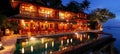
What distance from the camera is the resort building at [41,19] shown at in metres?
30.0

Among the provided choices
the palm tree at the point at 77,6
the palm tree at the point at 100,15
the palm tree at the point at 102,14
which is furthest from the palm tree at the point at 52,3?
the palm tree at the point at 102,14

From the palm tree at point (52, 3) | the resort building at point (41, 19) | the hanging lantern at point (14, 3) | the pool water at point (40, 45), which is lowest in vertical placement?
the pool water at point (40, 45)

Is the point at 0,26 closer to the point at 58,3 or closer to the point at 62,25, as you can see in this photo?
the point at 62,25

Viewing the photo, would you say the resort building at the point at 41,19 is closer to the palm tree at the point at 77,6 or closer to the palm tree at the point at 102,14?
the palm tree at the point at 77,6

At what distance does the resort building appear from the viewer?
30.0m

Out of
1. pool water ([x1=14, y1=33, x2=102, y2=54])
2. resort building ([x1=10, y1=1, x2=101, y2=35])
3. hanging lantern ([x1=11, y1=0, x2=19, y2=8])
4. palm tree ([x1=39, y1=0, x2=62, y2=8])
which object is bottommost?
pool water ([x1=14, y1=33, x2=102, y2=54])

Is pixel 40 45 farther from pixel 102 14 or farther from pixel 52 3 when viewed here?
pixel 102 14

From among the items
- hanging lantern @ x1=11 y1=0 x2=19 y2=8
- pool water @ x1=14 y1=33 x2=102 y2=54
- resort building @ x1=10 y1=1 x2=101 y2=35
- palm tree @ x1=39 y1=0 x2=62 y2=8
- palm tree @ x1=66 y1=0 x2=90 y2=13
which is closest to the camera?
pool water @ x1=14 y1=33 x2=102 y2=54

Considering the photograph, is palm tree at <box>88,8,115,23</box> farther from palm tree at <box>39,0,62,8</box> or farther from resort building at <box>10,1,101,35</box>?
resort building at <box>10,1,101,35</box>

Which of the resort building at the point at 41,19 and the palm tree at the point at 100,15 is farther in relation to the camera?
the palm tree at the point at 100,15

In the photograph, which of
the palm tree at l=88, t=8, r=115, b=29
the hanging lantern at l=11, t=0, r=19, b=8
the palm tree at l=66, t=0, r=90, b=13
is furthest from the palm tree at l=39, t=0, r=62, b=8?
the hanging lantern at l=11, t=0, r=19, b=8

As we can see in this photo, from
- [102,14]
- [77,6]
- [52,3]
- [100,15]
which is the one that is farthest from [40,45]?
[102,14]

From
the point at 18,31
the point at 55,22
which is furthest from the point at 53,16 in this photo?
the point at 18,31

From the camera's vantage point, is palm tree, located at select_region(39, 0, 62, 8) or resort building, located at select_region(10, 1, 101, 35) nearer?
resort building, located at select_region(10, 1, 101, 35)
